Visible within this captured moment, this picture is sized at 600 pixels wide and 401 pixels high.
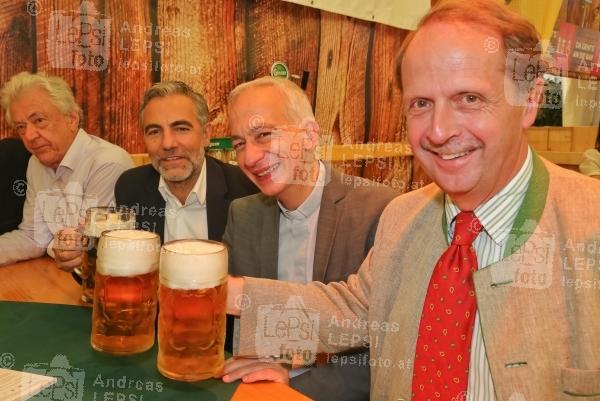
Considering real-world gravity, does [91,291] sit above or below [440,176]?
below

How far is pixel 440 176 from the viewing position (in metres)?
1.01

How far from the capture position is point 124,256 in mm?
985

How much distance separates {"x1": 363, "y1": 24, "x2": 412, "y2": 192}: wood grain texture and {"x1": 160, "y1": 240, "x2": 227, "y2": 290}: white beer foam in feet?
7.46

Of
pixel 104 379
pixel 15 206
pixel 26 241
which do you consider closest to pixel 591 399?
pixel 104 379

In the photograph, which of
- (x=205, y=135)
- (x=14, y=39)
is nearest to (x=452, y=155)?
(x=205, y=135)

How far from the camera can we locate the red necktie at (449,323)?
3.24 ft

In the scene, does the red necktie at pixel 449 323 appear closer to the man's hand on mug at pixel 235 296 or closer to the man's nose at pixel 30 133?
the man's hand on mug at pixel 235 296

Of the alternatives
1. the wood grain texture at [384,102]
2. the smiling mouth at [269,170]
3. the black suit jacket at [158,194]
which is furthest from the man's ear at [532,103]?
the wood grain texture at [384,102]

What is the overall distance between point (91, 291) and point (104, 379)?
436 millimetres

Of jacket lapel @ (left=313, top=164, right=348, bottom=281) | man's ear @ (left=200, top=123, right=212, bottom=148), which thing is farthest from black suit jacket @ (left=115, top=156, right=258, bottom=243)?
jacket lapel @ (left=313, top=164, right=348, bottom=281)

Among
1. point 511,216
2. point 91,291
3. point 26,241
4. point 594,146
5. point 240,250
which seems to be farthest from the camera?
point 594,146

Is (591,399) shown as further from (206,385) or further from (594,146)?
(594,146)

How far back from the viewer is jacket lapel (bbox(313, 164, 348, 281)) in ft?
5.14

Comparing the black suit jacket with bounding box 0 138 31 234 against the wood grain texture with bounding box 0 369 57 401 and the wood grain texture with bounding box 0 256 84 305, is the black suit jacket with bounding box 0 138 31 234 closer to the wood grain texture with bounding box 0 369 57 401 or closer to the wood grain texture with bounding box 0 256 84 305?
the wood grain texture with bounding box 0 256 84 305
